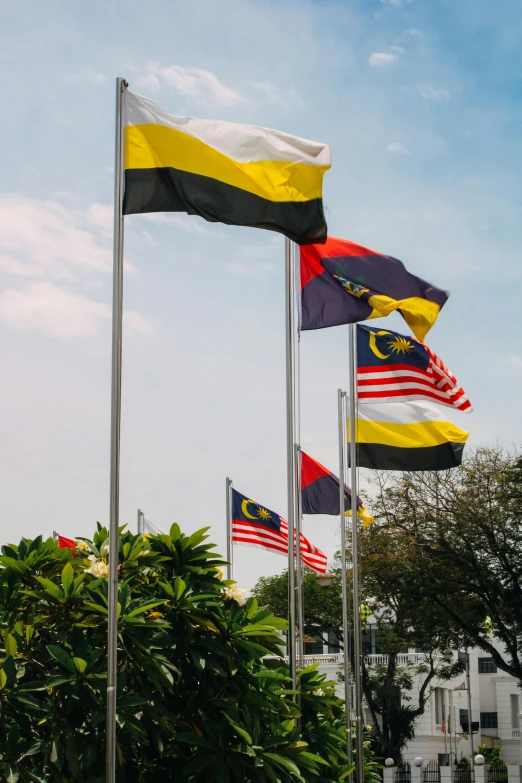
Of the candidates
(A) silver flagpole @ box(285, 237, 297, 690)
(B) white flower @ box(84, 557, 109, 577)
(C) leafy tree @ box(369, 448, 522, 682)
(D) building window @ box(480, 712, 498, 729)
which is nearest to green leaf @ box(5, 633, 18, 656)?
(B) white flower @ box(84, 557, 109, 577)

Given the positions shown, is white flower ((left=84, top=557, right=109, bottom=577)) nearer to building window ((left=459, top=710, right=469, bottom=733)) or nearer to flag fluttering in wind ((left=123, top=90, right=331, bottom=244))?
flag fluttering in wind ((left=123, top=90, right=331, bottom=244))

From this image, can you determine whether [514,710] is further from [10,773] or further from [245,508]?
[10,773]

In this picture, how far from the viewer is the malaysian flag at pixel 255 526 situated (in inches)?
862

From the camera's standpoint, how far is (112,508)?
8102 mm

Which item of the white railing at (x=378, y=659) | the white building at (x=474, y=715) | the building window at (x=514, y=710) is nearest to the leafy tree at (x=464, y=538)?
the white railing at (x=378, y=659)

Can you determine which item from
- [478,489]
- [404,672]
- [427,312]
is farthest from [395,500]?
[404,672]

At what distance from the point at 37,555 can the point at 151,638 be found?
1.55m

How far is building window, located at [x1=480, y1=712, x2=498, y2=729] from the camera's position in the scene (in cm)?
7106

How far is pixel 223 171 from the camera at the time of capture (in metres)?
9.41

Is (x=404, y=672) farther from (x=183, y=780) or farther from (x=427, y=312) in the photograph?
(x=183, y=780)

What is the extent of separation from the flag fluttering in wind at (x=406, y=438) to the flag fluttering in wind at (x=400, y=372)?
1.06ft

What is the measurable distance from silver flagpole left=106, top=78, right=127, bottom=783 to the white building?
58524mm

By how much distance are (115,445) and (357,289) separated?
5928mm

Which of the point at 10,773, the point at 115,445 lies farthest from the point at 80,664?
the point at 115,445
